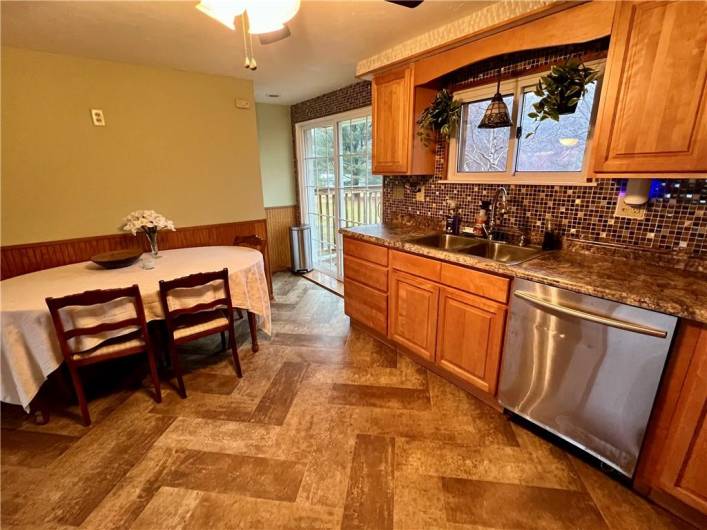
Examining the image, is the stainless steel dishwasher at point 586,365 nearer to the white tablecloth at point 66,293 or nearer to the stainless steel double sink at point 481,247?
the stainless steel double sink at point 481,247

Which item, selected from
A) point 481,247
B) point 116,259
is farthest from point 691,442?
point 116,259

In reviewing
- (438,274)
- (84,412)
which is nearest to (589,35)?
(438,274)

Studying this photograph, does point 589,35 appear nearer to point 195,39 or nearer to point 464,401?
point 464,401

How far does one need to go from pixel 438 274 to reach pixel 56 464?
7.64 ft

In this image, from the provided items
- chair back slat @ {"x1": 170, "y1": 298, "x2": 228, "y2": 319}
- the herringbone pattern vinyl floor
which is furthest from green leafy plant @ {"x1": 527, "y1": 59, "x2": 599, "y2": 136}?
chair back slat @ {"x1": 170, "y1": 298, "x2": 228, "y2": 319}

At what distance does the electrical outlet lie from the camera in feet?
5.74

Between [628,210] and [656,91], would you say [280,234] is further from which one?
[656,91]

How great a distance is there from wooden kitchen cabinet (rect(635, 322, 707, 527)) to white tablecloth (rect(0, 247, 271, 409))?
235cm

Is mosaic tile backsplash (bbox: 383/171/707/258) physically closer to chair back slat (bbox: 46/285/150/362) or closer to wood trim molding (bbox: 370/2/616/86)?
wood trim molding (bbox: 370/2/616/86)

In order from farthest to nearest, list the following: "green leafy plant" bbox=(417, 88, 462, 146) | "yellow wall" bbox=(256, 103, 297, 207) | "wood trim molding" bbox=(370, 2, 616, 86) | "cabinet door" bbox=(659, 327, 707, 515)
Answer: "yellow wall" bbox=(256, 103, 297, 207) → "green leafy plant" bbox=(417, 88, 462, 146) → "wood trim molding" bbox=(370, 2, 616, 86) → "cabinet door" bbox=(659, 327, 707, 515)

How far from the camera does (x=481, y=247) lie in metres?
Result: 2.37

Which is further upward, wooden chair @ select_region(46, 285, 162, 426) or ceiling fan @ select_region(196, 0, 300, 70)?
ceiling fan @ select_region(196, 0, 300, 70)

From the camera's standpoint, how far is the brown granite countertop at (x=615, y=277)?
1.27m

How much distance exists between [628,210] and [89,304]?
117 inches
